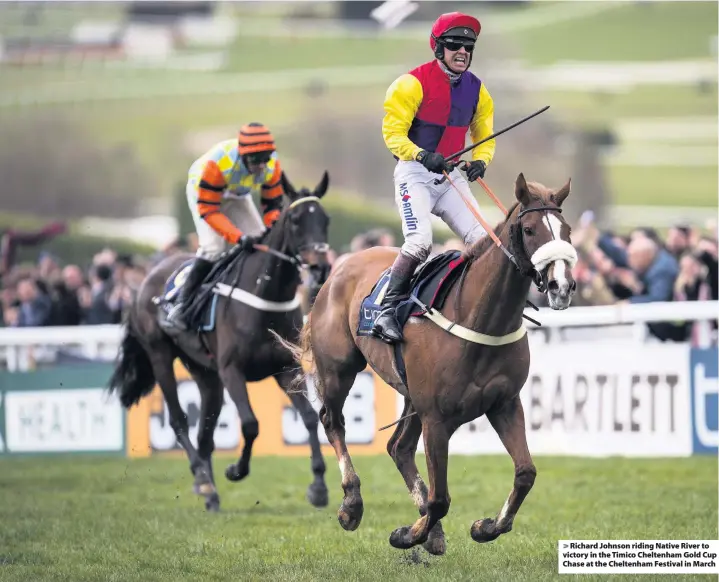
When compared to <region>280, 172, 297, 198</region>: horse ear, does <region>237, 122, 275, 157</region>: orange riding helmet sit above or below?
above

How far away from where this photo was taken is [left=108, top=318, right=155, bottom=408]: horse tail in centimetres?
1153

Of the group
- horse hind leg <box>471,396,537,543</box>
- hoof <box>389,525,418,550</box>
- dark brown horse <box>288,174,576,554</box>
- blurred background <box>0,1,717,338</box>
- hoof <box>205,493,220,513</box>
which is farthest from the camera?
blurred background <box>0,1,717,338</box>

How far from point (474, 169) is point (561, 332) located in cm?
565

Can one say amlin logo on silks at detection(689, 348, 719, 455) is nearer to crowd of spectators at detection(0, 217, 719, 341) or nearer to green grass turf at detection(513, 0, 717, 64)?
crowd of spectators at detection(0, 217, 719, 341)

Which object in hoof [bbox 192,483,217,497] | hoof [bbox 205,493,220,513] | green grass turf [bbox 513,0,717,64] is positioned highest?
green grass turf [bbox 513,0,717,64]

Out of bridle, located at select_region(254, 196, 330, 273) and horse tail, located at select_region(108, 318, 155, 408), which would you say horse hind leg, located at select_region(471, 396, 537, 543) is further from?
horse tail, located at select_region(108, 318, 155, 408)

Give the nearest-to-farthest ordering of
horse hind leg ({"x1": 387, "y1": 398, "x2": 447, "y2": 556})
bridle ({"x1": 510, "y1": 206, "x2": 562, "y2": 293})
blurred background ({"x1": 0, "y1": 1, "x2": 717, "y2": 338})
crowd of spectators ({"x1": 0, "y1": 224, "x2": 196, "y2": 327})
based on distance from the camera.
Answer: bridle ({"x1": 510, "y1": 206, "x2": 562, "y2": 293}), horse hind leg ({"x1": 387, "y1": 398, "x2": 447, "y2": 556}), crowd of spectators ({"x1": 0, "y1": 224, "x2": 196, "y2": 327}), blurred background ({"x1": 0, "y1": 1, "x2": 717, "y2": 338})

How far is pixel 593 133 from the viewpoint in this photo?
28.4m

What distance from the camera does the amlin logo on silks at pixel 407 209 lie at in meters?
7.29

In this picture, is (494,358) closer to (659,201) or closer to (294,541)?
(294,541)

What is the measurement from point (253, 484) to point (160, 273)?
6.27ft

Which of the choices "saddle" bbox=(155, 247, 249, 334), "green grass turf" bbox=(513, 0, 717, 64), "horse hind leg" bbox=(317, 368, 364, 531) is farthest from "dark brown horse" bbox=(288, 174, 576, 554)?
"green grass turf" bbox=(513, 0, 717, 64)

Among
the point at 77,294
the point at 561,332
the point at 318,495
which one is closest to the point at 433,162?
the point at 318,495

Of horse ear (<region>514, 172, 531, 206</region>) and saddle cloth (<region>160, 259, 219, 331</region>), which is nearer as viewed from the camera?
horse ear (<region>514, 172, 531, 206</region>)
